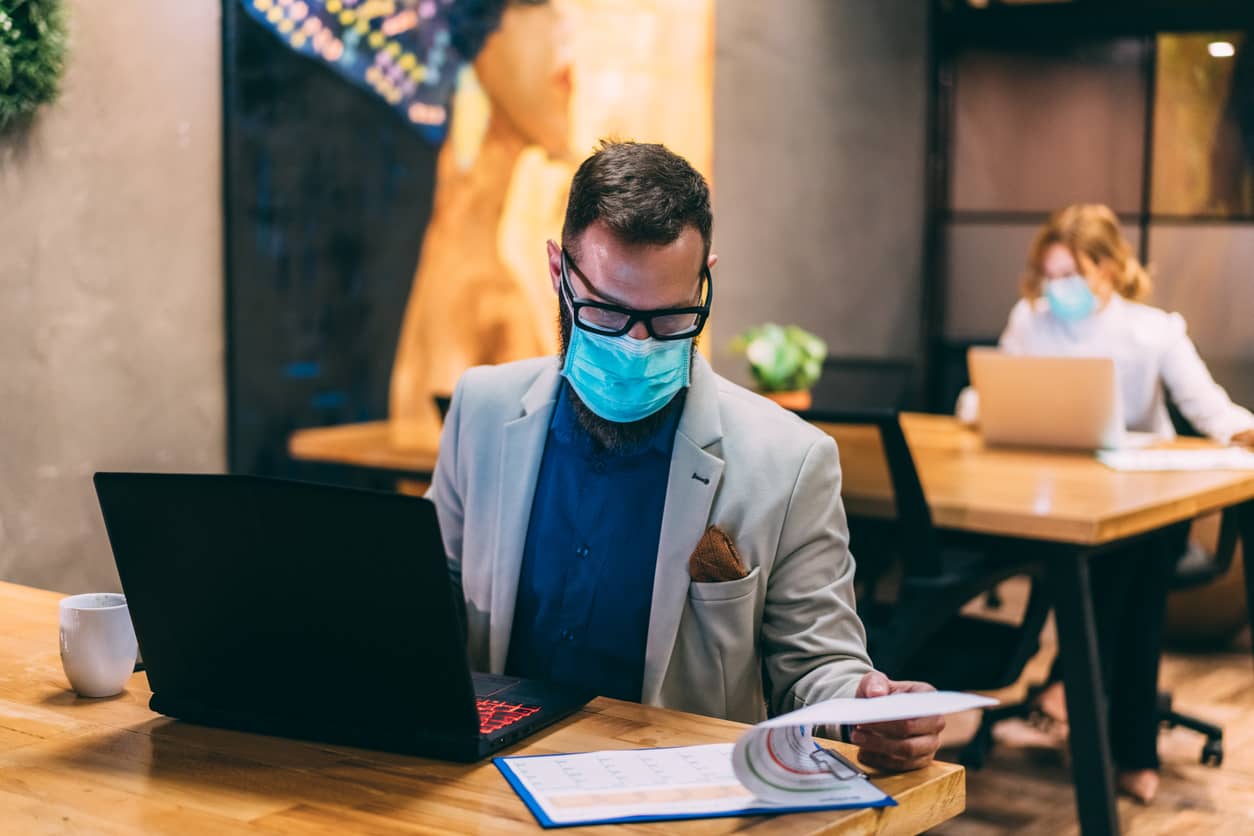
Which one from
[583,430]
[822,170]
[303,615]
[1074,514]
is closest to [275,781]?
[303,615]

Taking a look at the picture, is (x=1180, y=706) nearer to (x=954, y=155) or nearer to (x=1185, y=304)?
(x=1185, y=304)

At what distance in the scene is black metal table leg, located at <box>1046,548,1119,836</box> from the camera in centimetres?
292

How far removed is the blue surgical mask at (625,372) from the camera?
176cm

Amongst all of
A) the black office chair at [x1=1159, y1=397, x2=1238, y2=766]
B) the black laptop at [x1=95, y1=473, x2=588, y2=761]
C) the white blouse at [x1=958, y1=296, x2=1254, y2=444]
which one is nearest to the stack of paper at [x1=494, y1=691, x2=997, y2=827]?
the black laptop at [x1=95, y1=473, x2=588, y2=761]

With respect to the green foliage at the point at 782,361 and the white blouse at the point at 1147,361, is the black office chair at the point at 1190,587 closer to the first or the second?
the white blouse at the point at 1147,361

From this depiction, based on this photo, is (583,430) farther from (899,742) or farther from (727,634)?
(899,742)

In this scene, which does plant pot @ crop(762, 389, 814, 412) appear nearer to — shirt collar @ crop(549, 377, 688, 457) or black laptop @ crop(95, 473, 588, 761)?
shirt collar @ crop(549, 377, 688, 457)

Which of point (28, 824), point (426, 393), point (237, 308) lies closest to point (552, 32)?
point (426, 393)

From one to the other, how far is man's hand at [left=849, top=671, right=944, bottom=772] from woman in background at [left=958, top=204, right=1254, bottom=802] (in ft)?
7.91

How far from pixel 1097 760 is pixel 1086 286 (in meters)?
1.83

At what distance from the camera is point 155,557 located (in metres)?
1.48

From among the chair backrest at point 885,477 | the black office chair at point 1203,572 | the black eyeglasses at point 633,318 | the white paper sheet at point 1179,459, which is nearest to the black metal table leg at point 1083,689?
the chair backrest at point 885,477

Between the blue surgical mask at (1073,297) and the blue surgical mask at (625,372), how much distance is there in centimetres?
279

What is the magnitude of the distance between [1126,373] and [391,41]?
7.93 feet
